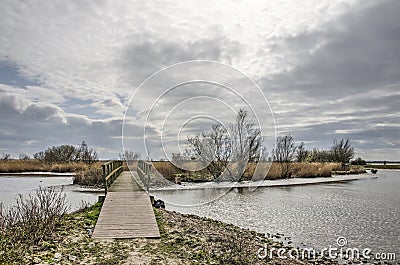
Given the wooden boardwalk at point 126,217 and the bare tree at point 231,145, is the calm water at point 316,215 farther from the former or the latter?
the bare tree at point 231,145

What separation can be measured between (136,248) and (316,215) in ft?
28.0

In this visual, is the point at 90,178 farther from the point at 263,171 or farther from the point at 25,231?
the point at 25,231

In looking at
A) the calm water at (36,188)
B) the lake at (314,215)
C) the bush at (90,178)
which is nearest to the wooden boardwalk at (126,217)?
the calm water at (36,188)

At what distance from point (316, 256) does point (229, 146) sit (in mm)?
18815

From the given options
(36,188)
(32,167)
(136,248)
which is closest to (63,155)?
(32,167)

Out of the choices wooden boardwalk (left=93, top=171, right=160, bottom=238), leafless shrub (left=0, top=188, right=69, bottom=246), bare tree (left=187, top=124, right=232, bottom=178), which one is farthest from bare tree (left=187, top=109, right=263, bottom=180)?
leafless shrub (left=0, top=188, right=69, bottom=246)

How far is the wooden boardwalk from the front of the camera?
816 centimetres

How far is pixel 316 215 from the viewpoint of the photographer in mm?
13383

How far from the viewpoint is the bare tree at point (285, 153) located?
34.9 meters

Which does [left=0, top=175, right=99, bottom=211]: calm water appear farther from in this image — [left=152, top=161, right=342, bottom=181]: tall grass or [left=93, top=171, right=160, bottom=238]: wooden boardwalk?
[left=152, top=161, right=342, bottom=181]: tall grass

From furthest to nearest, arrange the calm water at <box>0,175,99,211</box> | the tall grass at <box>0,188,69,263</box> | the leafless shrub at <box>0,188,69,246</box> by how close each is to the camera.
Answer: the calm water at <box>0,175,99,211</box> < the leafless shrub at <box>0,188,69,246</box> < the tall grass at <box>0,188,69,263</box>

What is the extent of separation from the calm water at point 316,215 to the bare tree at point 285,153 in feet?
49.4

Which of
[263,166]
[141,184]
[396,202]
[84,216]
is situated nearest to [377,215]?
[396,202]

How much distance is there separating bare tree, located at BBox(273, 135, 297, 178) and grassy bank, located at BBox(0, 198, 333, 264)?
26.6 metres
